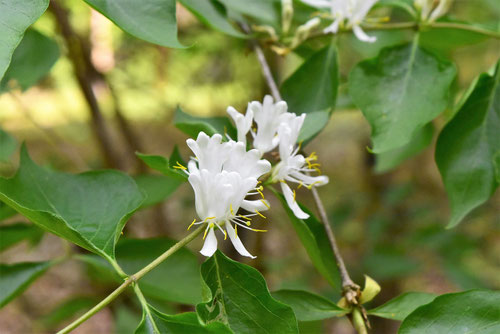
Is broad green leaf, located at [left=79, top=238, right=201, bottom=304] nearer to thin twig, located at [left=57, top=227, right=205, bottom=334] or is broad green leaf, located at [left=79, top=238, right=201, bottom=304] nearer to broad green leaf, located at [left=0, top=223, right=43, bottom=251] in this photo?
broad green leaf, located at [left=0, top=223, right=43, bottom=251]

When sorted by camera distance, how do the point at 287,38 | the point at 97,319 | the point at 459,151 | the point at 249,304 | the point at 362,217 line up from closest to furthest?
the point at 249,304
the point at 459,151
the point at 287,38
the point at 362,217
the point at 97,319

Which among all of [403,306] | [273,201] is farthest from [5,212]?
[273,201]

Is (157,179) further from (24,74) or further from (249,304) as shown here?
(249,304)

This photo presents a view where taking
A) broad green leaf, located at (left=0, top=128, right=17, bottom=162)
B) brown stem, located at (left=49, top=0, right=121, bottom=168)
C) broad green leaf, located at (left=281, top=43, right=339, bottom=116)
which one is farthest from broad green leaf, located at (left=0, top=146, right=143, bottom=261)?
brown stem, located at (left=49, top=0, right=121, bottom=168)

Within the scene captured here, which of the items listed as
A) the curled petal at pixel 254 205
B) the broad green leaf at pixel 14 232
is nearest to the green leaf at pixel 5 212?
the broad green leaf at pixel 14 232

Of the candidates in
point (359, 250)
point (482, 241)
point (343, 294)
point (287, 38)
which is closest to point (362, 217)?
point (359, 250)

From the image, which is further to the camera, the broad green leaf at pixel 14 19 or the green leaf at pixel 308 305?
the green leaf at pixel 308 305

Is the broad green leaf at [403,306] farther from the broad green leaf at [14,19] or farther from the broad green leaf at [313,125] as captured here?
the broad green leaf at [14,19]
